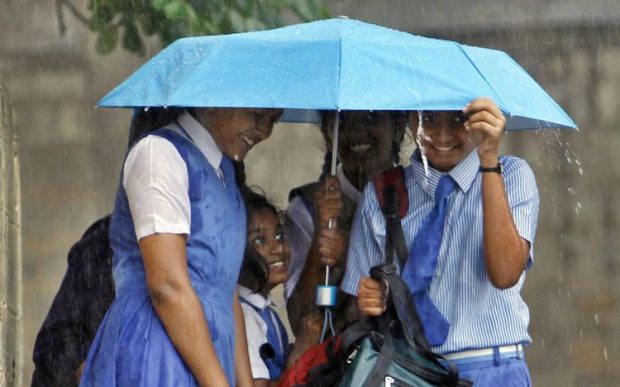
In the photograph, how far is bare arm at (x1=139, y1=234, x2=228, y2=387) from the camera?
5.07 meters

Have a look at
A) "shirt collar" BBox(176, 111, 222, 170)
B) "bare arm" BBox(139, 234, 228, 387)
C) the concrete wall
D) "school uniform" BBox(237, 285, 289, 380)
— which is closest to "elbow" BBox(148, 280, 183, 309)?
"bare arm" BBox(139, 234, 228, 387)

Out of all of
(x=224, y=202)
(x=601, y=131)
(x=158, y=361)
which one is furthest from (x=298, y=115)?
(x=601, y=131)

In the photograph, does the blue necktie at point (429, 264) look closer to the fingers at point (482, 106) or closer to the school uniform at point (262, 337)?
the fingers at point (482, 106)

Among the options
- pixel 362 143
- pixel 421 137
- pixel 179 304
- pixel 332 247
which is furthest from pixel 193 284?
pixel 362 143

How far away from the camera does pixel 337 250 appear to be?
19.5 feet

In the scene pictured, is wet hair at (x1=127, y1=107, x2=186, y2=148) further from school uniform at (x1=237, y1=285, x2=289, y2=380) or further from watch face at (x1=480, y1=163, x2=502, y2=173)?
watch face at (x1=480, y1=163, x2=502, y2=173)

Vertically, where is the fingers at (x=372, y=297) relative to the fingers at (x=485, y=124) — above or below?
below

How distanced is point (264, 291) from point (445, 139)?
91 centimetres

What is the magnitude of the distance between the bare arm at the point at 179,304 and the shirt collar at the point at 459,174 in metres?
0.96

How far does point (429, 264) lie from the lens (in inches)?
218

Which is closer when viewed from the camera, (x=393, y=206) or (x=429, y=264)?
(x=429, y=264)

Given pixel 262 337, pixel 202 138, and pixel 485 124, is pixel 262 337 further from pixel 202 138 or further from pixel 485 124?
pixel 485 124

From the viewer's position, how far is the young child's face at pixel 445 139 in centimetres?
558

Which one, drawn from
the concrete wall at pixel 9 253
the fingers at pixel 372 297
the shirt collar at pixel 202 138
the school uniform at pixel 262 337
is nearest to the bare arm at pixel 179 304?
the shirt collar at pixel 202 138
